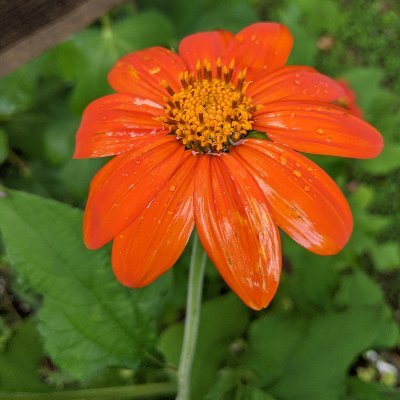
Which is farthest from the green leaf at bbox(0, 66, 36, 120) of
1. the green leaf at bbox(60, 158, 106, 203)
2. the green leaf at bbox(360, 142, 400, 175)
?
the green leaf at bbox(360, 142, 400, 175)

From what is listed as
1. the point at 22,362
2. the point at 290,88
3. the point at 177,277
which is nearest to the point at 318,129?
the point at 290,88

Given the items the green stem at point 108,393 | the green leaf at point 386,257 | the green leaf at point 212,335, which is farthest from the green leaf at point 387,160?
the green stem at point 108,393

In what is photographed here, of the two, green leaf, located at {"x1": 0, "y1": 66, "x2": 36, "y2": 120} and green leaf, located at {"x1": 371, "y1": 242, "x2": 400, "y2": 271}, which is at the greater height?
green leaf, located at {"x1": 0, "y1": 66, "x2": 36, "y2": 120}

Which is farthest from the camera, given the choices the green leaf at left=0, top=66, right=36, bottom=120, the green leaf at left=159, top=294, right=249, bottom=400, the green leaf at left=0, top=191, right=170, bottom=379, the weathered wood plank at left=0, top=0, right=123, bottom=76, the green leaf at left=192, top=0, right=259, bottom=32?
the green leaf at left=192, top=0, right=259, bottom=32

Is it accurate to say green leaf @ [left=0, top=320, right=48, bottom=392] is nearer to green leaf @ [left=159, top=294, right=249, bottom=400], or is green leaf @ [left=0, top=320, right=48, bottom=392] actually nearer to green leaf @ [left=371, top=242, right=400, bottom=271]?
green leaf @ [left=159, top=294, right=249, bottom=400]

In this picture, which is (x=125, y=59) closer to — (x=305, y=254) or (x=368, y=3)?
(x=305, y=254)

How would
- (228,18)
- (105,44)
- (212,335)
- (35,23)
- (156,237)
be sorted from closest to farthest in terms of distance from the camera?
(156,237) → (35,23) → (212,335) → (105,44) → (228,18)

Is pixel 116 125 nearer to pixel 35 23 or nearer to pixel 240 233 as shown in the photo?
pixel 240 233
